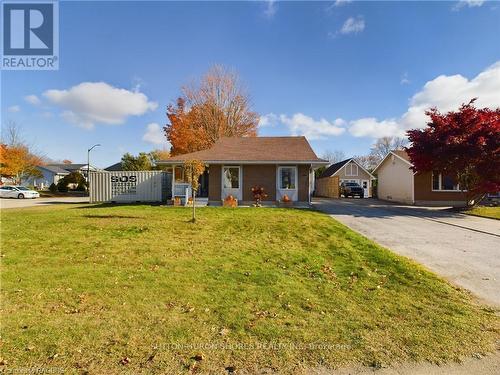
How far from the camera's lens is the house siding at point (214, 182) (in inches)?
757

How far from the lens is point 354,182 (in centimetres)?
3728

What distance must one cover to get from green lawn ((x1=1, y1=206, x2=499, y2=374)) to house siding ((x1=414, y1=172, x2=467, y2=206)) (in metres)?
17.2

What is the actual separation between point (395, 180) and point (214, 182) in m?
16.4

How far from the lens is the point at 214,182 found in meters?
A: 19.3

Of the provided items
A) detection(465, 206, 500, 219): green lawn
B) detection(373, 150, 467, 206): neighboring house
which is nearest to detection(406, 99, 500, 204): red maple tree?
detection(465, 206, 500, 219): green lawn

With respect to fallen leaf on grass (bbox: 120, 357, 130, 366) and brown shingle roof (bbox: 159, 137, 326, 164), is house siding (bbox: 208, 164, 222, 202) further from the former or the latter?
fallen leaf on grass (bbox: 120, 357, 130, 366)

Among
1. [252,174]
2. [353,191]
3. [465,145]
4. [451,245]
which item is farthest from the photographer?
[353,191]

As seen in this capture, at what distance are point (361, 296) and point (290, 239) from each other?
4.15 metres

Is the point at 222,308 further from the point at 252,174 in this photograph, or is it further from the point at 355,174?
the point at 355,174

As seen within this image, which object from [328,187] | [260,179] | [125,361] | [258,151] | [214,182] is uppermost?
[258,151]

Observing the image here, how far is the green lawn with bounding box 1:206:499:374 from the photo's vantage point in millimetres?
3152

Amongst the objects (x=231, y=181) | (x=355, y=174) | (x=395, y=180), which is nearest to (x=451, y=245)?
(x=231, y=181)

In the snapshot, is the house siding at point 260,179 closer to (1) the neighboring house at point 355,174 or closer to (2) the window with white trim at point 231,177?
(2) the window with white trim at point 231,177

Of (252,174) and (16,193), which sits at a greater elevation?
(252,174)
